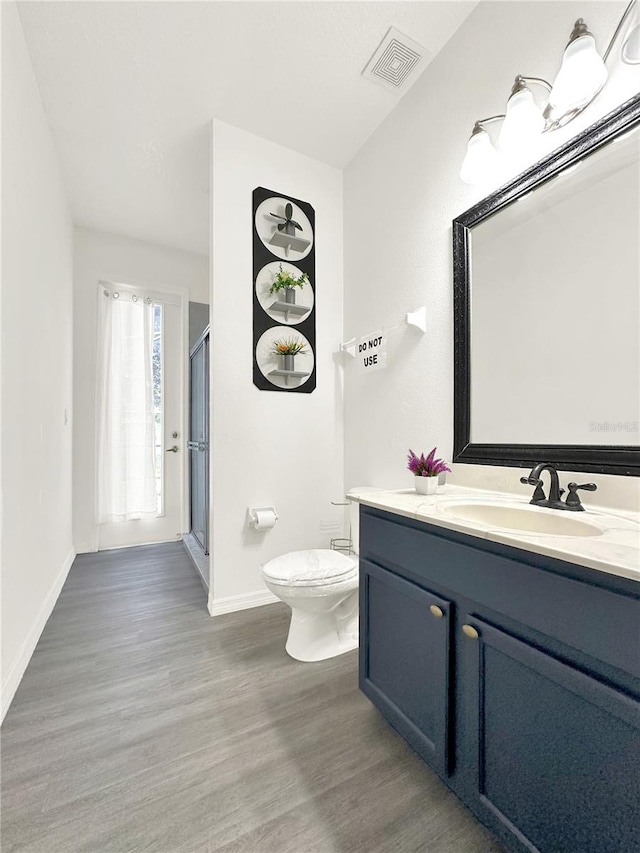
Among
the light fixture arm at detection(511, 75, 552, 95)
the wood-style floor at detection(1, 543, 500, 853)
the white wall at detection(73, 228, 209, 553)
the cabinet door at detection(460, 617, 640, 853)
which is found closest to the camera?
the cabinet door at detection(460, 617, 640, 853)

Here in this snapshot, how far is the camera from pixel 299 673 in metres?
1.62

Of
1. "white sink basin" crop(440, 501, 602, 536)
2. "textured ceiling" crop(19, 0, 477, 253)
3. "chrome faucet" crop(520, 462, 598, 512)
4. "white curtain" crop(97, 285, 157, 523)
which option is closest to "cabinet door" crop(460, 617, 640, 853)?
"white sink basin" crop(440, 501, 602, 536)

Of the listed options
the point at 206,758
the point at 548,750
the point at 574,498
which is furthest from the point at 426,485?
the point at 206,758

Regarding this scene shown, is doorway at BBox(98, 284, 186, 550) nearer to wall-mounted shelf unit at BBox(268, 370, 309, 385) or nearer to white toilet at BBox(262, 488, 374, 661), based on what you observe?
wall-mounted shelf unit at BBox(268, 370, 309, 385)

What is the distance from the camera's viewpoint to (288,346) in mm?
2367

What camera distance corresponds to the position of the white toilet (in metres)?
1.61

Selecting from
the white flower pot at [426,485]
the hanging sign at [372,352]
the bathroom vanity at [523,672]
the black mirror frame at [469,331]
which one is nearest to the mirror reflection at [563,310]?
the black mirror frame at [469,331]

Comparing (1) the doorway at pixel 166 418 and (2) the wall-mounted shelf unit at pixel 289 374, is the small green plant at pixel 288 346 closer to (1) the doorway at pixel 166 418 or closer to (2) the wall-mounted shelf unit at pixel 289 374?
(2) the wall-mounted shelf unit at pixel 289 374

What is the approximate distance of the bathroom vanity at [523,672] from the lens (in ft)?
2.17

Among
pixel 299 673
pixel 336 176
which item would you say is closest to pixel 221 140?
pixel 336 176

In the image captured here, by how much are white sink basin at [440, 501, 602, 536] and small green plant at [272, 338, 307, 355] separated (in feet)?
4.68

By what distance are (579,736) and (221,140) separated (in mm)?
2907

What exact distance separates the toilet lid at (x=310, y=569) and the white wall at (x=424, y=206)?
0.57 m

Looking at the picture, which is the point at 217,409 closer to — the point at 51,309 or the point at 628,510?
the point at 51,309
